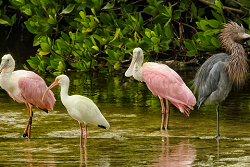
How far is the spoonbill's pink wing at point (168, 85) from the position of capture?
8.02m

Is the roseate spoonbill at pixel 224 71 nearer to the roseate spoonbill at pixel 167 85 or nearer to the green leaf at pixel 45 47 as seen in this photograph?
the roseate spoonbill at pixel 167 85

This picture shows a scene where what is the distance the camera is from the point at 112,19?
11.1m

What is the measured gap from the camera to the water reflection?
5918mm

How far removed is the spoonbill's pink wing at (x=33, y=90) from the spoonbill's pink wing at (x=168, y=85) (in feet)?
4.84

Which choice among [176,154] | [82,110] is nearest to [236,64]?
[176,154]

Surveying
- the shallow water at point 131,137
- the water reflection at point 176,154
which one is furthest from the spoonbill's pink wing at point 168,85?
the water reflection at point 176,154

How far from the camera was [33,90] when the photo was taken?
7965 millimetres

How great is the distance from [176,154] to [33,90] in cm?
256

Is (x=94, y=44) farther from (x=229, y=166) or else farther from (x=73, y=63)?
(x=229, y=166)

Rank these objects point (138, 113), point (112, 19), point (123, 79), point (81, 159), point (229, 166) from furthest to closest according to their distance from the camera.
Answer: point (123, 79)
point (112, 19)
point (138, 113)
point (81, 159)
point (229, 166)

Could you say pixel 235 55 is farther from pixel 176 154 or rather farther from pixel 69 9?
pixel 69 9

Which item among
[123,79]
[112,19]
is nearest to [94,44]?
[112,19]

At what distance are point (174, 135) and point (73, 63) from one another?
4.70m

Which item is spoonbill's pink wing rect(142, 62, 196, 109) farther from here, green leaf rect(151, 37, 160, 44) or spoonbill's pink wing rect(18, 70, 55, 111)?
green leaf rect(151, 37, 160, 44)
